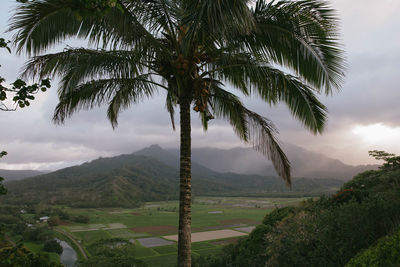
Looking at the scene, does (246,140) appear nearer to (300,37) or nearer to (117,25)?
(300,37)

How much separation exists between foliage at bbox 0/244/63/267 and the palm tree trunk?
240 centimetres

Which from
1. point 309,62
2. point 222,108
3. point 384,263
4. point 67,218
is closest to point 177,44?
point 309,62

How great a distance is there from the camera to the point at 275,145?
24.1 feet

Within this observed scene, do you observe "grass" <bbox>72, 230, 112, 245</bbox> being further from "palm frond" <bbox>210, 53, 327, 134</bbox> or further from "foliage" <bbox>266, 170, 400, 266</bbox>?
"palm frond" <bbox>210, 53, 327, 134</bbox>

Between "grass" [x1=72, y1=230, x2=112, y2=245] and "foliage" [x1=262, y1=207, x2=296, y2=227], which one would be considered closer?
"foliage" [x1=262, y1=207, x2=296, y2=227]

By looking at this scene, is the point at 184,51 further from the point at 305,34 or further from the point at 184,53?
the point at 305,34

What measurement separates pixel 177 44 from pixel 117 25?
4.57 ft

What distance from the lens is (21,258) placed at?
15.1 ft

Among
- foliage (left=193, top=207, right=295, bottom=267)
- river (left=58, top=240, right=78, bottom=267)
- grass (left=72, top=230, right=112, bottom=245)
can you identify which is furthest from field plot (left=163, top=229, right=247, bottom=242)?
foliage (left=193, top=207, right=295, bottom=267)

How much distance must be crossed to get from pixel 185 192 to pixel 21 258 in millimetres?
3112

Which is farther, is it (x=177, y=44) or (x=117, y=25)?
(x=177, y=44)

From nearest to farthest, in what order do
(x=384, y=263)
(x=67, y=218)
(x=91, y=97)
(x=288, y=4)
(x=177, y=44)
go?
(x=384, y=263)
(x=288, y=4)
(x=177, y=44)
(x=91, y=97)
(x=67, y=218)

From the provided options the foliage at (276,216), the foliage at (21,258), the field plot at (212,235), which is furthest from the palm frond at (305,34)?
the field plot at (212,235)

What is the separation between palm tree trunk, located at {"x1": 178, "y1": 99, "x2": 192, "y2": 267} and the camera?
19.7 ft
